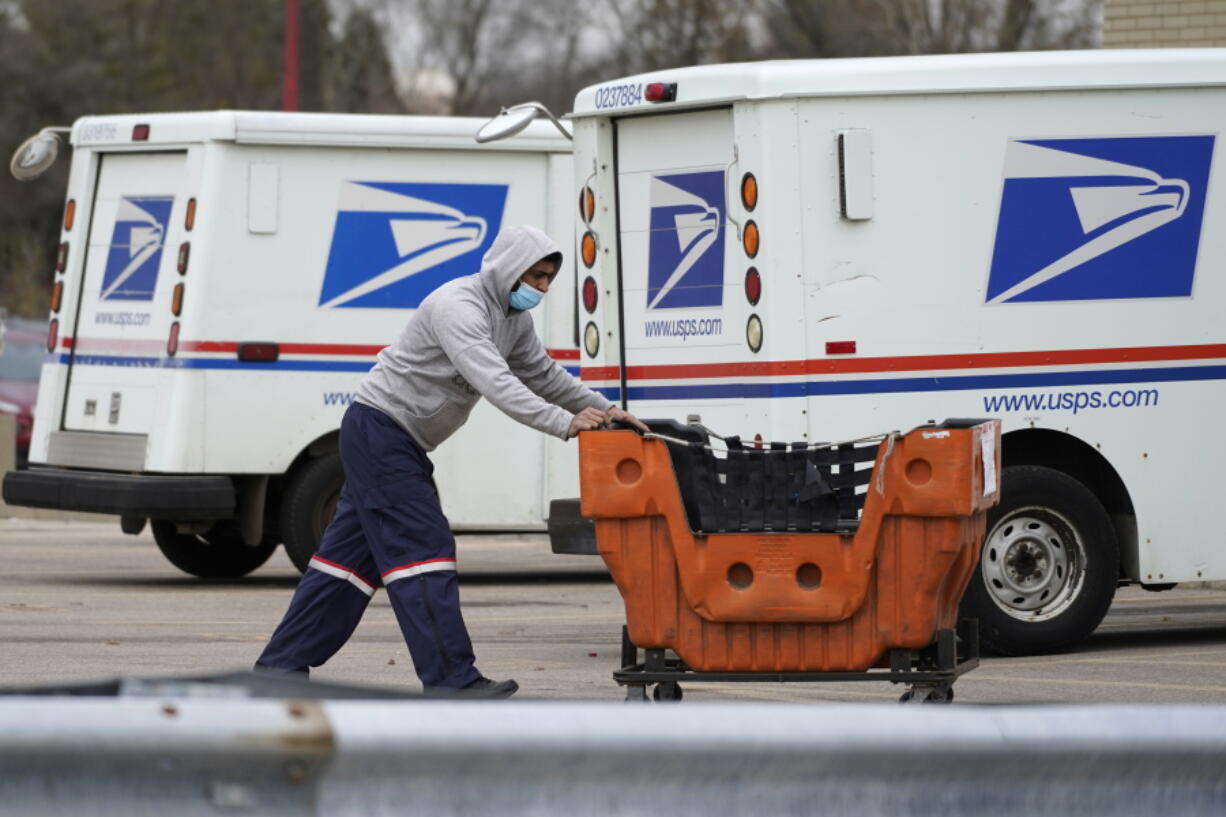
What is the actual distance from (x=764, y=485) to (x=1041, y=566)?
319cm

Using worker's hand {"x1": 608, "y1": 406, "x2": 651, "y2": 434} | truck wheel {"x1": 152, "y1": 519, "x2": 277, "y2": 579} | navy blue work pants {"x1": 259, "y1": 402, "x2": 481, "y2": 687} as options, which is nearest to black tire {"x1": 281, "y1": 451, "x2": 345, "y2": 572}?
truck wheel {"x1": 152, "y1": 519, "x2": 277, "y2": 579}

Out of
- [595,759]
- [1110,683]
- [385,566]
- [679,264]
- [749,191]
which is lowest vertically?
[1110,683]

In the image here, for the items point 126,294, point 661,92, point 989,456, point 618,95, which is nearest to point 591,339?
point 618,95

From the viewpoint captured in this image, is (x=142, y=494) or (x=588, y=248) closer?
(x=588, y=248)

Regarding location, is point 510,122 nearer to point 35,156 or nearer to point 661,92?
point 661,92

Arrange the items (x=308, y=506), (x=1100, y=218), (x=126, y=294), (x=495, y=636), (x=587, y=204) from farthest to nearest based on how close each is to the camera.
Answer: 1. (x=126, y=294)
2. (x=308, y=506)
3. (x=495, y=636)
4. (x=587, y=204)
5. (x=1100, y=218)

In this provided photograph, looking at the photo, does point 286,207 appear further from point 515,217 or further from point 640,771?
point 640,771

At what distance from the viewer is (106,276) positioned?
13062 mm

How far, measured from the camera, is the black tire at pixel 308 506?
41.2 feet

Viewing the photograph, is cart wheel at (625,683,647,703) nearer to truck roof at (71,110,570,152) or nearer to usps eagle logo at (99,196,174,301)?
truck roof at (71,110,570,152)

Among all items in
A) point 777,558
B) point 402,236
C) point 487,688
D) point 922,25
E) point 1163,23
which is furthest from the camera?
point 922,25

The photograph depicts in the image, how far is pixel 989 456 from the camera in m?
6.88

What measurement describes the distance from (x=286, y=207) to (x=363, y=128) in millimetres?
A: 640

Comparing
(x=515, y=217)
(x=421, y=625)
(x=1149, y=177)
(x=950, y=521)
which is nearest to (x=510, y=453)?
(x=515, y=217)
